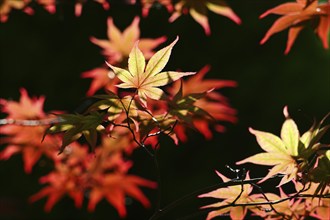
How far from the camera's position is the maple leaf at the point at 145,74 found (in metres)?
0.74

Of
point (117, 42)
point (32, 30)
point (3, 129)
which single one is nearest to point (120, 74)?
point (117, 42)

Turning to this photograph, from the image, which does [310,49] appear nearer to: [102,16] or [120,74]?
[102,16]

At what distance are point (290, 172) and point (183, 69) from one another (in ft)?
9.18

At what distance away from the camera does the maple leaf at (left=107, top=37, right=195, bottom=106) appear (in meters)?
0.74

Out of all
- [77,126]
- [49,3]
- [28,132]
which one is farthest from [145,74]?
[28,132]

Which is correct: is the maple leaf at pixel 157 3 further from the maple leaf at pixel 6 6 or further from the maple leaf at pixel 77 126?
the maple leaf at pixel 77 126

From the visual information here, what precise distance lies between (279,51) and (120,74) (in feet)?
9.98

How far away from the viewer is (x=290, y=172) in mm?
735

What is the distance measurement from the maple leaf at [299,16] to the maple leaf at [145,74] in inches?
10.2

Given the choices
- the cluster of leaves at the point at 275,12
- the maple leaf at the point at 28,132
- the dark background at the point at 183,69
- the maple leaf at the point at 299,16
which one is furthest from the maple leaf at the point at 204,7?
the dark background at the point at 183,69

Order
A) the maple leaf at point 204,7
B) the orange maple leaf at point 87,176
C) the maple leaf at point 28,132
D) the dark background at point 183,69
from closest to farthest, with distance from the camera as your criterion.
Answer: the maple leaf at point 204,7
the maple leaf at point 28,132
the orange maple leaf at point 87,176
the dark background at point 183,69

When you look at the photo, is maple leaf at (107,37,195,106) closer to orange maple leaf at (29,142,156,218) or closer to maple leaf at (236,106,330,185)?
maple leaf at (236,106,330,185)

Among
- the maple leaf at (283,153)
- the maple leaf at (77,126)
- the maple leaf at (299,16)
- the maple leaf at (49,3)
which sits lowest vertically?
the maple leaf at (283,153)

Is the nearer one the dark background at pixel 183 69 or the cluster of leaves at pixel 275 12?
the cluster of leaves at pixel 275 12
